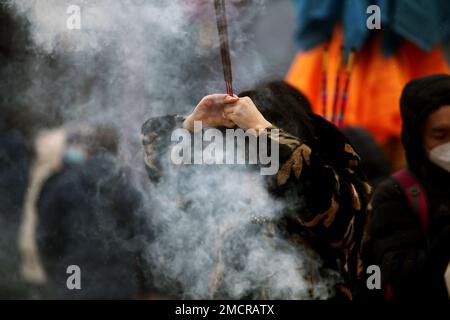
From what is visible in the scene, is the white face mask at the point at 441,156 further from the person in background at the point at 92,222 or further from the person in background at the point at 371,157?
the person in background at the point at 92,222

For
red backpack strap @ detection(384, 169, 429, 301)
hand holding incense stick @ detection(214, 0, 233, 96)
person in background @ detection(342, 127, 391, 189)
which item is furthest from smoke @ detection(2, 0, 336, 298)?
person in background @ detection(342, 127, 391, 189)

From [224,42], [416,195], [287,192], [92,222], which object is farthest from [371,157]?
[92,222]

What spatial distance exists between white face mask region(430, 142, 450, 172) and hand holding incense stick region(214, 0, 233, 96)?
39 centimetres

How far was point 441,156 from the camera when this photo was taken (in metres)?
1.34

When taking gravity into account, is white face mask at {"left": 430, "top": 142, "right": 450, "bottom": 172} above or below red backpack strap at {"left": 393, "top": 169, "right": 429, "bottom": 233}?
above

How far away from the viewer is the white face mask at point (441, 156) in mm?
1338

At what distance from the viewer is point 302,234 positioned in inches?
50.6

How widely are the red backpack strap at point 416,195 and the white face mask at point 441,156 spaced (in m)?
0.05

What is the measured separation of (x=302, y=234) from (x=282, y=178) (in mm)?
110

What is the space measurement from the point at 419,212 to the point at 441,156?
110mm

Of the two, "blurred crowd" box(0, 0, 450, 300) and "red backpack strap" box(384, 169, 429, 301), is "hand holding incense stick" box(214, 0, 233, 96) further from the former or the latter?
"red backpack strap" box(384, 169, 429, 301)

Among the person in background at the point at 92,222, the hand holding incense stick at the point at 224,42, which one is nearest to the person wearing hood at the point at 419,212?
the hand holding incense stick at the point at 224,42

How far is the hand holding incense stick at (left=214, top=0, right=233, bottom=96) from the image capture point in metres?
1.33

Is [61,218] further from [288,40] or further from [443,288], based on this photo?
[443,288]
